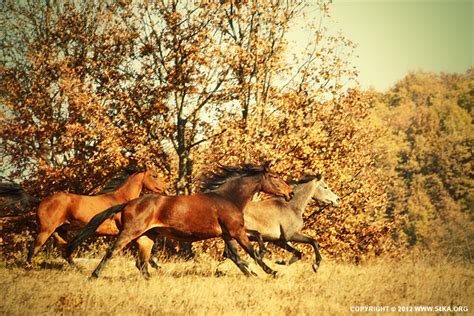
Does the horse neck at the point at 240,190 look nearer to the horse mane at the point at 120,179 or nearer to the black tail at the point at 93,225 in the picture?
the black tail at the point at 93,225

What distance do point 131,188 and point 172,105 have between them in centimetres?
616

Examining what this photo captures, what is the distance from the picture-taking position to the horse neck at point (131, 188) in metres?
14.3

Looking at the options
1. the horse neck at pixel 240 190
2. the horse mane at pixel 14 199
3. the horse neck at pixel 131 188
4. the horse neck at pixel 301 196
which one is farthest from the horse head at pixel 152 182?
the horse neck at pixel 301 196

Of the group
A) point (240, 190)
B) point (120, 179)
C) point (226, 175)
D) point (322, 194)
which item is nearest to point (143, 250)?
point (240, 190)

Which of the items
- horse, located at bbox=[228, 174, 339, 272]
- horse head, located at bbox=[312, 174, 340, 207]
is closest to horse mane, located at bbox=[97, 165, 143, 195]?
horse, located at bbox=[228, 174, 339, 272]

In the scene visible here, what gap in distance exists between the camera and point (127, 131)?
1920cm

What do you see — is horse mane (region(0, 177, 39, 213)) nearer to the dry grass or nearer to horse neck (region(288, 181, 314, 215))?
the dry grass

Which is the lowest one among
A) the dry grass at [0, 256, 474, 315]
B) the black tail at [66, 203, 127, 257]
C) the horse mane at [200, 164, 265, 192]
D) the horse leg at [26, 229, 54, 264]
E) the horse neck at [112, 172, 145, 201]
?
the dry grass at [0, 256, 474, 315]

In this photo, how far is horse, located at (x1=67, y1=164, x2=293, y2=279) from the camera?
410 inches

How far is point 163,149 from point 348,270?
9.17 meters

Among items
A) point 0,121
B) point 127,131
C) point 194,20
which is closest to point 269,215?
point 127,131

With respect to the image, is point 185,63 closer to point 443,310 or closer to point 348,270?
point 348,270

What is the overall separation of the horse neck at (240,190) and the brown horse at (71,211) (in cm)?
294

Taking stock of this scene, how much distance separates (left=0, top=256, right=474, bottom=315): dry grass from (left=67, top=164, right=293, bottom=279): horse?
598 millimetres
